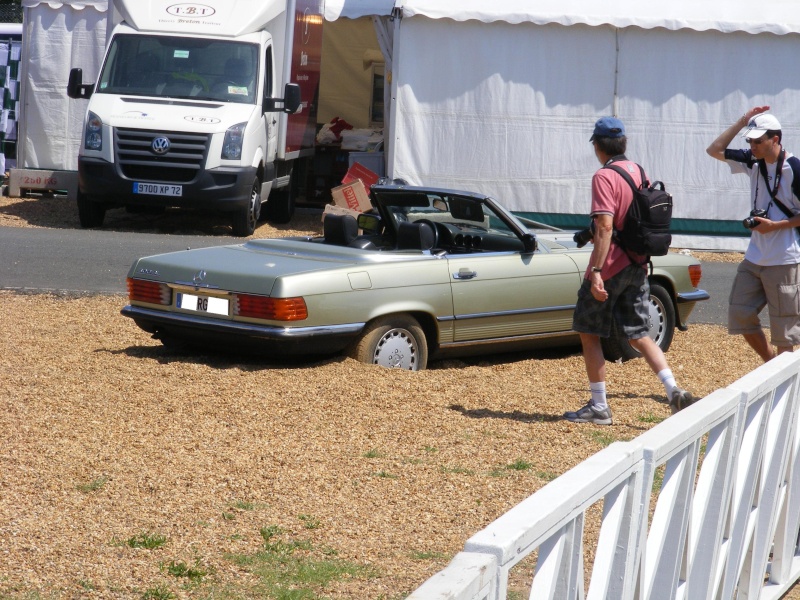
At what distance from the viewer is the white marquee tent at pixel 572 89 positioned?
15.2m

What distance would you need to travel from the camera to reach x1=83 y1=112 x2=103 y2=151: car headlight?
48.2ft

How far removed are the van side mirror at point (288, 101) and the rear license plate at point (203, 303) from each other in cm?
812

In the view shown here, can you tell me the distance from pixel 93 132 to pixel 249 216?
224cm

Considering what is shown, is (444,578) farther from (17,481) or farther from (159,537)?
(17,481)

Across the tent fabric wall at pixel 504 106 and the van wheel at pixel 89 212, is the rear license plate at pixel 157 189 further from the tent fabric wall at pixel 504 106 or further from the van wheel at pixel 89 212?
the tent fabric wall at pixel 504 106

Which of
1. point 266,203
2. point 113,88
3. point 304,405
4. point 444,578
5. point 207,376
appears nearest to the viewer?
point 444,578

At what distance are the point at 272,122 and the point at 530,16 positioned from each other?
3.73m

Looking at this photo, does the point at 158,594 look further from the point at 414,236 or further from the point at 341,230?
the point at 341,230

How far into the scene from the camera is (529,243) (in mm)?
7824

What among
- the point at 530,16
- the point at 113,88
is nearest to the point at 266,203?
the point at 113,88

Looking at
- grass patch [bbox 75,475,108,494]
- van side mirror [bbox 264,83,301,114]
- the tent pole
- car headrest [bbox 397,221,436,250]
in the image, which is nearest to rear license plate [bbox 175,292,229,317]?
car headrest [bbox 397,221,436,250]

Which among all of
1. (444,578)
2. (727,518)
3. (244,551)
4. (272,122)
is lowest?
(244,551)

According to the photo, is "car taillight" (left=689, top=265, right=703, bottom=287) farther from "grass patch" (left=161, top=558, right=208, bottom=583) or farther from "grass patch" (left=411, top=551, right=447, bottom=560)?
"grass patch" (left=161, top=558, right=208, bottom=583)

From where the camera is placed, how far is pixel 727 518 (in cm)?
357
